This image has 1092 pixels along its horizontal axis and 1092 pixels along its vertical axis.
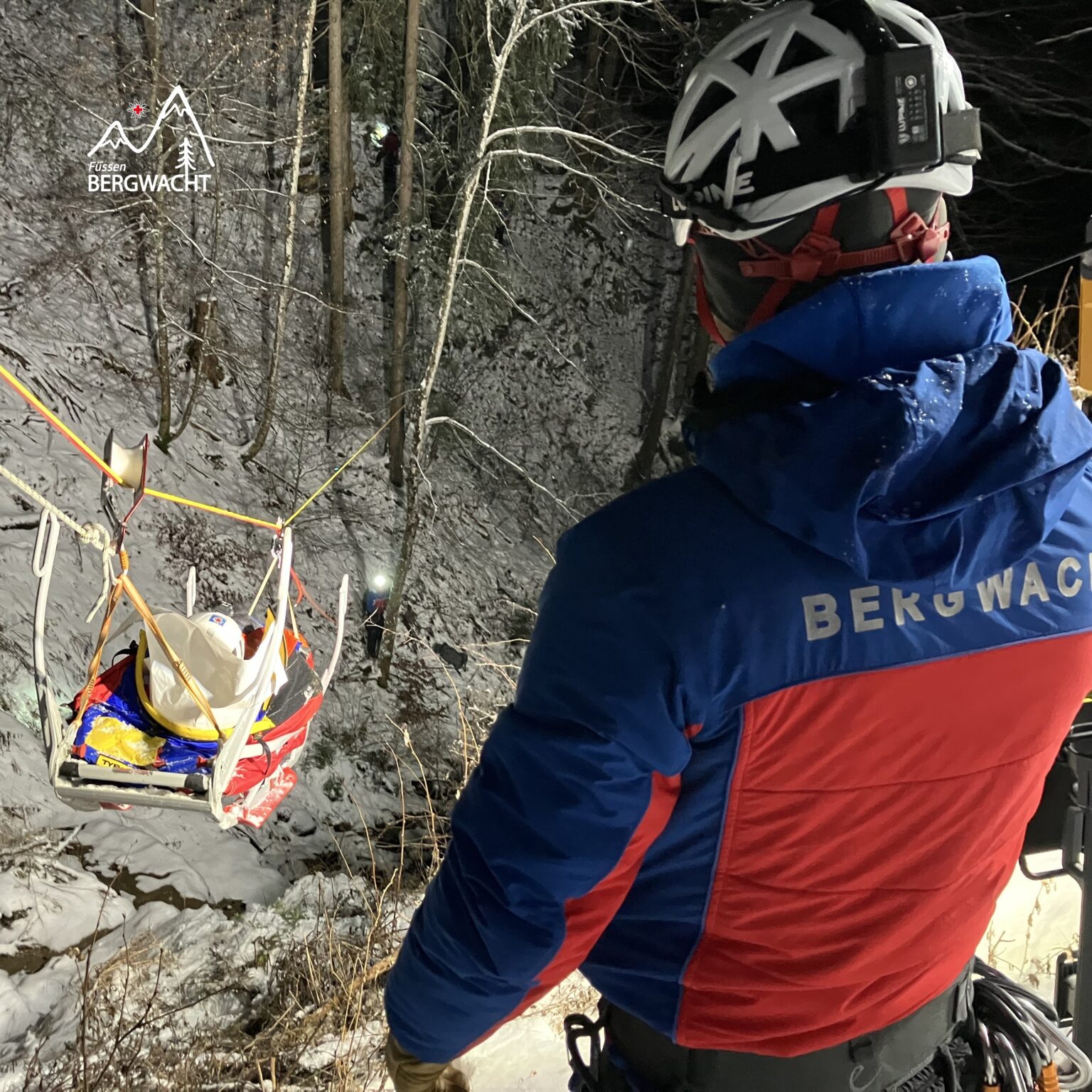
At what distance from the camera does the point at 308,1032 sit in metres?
3.80

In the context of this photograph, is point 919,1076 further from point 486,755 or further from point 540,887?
point 486,755

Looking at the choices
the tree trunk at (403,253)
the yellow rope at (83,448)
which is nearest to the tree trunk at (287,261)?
the tree trunk at (403,253)

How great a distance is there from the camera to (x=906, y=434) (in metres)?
0.68

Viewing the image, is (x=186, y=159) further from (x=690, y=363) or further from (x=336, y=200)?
(x=690, y=363)

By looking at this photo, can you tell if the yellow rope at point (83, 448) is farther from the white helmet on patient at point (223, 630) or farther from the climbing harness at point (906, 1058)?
the climbing harness at point (906, 1058)

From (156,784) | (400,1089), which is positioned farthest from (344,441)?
(400,1089)

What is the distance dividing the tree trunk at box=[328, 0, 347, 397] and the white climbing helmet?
699 centimetres

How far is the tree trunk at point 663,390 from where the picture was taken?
1078cm

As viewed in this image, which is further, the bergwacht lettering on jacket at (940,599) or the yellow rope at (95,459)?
the yellow rope at (95,459)

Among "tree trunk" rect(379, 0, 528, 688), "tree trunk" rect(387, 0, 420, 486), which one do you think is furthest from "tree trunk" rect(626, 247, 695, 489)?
"tree trunk" rect(387, 0, 420, 486)

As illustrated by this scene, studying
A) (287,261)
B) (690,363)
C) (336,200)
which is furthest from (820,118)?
(690,363)

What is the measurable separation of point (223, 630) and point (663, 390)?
27.4 ft

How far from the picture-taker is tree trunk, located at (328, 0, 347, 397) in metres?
7.47

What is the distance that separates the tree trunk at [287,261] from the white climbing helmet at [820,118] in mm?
6655
